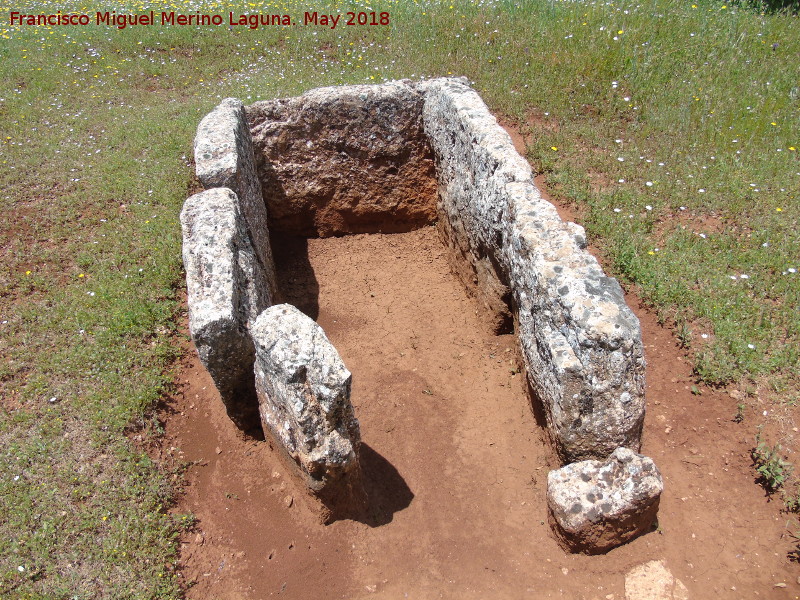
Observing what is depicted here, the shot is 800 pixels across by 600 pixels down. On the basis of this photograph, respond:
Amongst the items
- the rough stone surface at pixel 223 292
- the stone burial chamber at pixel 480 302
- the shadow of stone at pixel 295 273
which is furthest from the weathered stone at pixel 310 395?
the shadow of stone at pixel 295 273

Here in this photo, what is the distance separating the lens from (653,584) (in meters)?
3.90

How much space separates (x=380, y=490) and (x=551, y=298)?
69.5 inches

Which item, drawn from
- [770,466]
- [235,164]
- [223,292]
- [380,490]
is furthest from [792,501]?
[235,164]

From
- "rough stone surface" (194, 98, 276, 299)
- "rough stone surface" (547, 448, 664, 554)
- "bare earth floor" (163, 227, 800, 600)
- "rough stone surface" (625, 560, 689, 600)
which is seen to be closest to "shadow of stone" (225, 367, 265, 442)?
"bare earth floor" (163, 227, 800, 600)

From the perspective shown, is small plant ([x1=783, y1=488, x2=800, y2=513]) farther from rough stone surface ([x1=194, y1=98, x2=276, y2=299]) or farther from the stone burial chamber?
rough stone surface ([x1=194, y1=98, x2=276, y2=299])

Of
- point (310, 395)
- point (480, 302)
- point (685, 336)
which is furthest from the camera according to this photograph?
point (480, 302)

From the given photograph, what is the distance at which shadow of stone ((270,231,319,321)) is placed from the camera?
6430 mm

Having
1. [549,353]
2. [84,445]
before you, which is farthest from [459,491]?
[84,445]

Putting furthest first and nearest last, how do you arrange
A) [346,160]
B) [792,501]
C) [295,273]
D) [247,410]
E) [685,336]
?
[346,160]
[295,273]
[685,336]
[247,410]
[792,501]

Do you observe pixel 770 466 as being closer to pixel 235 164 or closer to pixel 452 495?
pixel 452 495

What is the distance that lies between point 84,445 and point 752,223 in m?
6.24

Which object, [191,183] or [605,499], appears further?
[191,183]

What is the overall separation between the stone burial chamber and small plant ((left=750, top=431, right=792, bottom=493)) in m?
0.95

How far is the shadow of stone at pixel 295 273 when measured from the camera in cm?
643
